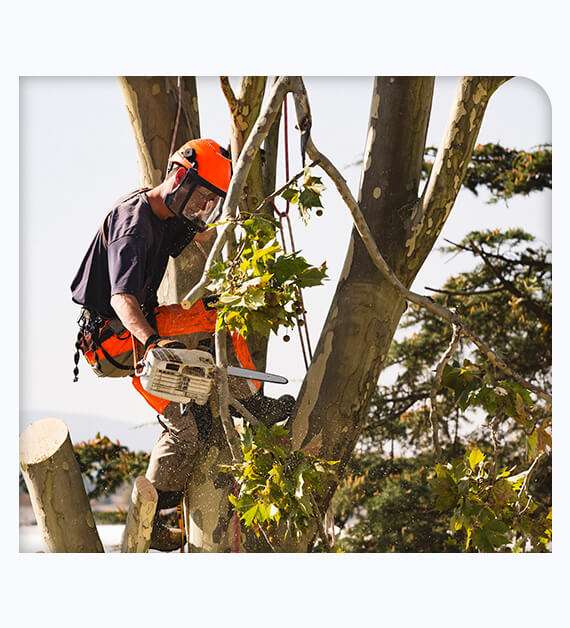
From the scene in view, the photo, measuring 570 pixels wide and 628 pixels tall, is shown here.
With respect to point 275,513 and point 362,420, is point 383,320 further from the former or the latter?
point 275,513

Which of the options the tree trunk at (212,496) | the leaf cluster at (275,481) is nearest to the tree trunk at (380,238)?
the leaf cluster at (275,481)

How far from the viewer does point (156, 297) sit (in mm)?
3117

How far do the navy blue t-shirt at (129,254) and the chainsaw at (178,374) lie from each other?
0.24m

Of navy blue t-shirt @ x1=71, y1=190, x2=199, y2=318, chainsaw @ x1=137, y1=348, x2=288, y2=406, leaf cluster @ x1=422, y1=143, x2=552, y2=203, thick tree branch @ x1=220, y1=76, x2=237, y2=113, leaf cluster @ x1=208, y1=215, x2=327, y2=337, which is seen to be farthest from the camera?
leaf cluster @ x1=422, y1=143, x2=552, y2=203

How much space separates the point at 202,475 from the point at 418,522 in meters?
0.91

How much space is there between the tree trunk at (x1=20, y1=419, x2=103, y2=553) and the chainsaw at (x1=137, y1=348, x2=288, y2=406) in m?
0.35

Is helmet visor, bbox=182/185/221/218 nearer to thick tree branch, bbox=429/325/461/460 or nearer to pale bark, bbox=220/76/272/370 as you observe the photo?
pale bark, bbox=220/76/272/370

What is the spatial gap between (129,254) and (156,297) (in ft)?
0.59

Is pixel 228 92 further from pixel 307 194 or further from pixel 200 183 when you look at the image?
pixel 307 194

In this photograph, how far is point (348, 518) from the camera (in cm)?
352

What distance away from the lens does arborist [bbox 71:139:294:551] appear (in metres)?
3.03

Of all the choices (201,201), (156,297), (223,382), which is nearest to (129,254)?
(156,297)

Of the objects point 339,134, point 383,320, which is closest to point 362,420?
point 383,320

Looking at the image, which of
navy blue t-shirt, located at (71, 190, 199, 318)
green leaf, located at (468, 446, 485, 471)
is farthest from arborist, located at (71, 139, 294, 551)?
green leaf, located at (468, 446, 485, 471)
